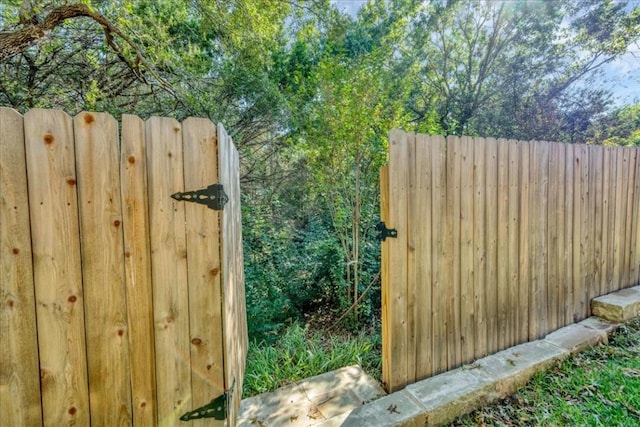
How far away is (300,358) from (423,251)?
1.41 meters

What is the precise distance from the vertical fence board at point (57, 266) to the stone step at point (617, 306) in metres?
4.25

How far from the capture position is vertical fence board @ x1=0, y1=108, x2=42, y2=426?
3.84ft

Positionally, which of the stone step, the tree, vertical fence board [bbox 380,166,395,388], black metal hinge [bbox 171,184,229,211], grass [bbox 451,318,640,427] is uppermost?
the tree

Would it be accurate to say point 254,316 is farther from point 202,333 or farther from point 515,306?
point 515,306

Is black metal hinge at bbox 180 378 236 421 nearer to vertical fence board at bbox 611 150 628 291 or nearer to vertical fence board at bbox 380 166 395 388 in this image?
vertical fence board at bbox 380 166 395 388

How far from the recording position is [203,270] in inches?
58.7

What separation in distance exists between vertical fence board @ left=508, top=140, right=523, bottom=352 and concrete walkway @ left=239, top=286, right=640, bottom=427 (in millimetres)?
218

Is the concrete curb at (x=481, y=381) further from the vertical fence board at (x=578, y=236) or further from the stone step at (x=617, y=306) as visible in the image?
the vertical fence board at (x=578, y=236)

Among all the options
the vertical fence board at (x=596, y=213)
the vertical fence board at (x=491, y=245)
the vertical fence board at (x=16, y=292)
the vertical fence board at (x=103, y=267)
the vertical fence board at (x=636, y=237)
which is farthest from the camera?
the vertical fence board at (x=636, y=237)

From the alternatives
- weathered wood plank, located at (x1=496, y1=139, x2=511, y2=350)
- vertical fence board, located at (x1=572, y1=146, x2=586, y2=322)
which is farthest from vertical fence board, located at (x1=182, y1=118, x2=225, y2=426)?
vertical fence board, located at (x1=572, y1=146, x2=586, y2=322)

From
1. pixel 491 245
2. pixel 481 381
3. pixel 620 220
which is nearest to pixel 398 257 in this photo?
pixel 491 245

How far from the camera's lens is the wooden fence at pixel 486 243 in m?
2.05

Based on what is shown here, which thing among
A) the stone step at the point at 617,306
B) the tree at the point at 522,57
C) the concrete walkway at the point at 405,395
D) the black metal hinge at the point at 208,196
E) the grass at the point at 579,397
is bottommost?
the grass at the point at 579,397

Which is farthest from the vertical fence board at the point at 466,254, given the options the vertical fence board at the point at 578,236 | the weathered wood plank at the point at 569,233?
the vertical fence board at the point at 578,236
